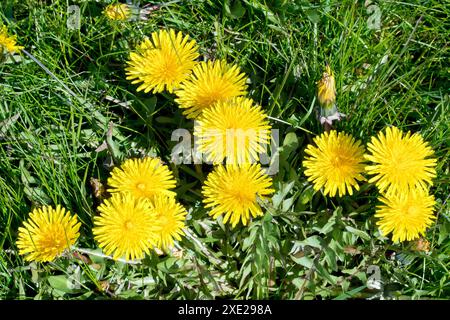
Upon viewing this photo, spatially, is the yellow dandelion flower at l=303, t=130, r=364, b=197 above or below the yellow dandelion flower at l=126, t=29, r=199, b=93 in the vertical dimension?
below

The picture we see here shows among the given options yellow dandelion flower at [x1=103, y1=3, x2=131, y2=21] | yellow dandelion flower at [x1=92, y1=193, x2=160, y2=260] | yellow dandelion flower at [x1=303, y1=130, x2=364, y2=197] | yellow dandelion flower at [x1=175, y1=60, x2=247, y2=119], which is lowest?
yellow dandelion flower at [x1=92, y1=193, x2=160, y2=260]

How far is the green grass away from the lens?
191 centimetres

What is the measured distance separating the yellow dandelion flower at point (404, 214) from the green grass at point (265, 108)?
0.40 ft

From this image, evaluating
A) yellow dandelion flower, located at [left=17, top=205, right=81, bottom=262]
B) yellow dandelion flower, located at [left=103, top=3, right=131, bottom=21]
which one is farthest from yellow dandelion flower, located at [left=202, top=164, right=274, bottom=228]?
yellow dandelion flower, located at [left=103, top=3, right=131, bottom=21]

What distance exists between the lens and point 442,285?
1875 millimetres

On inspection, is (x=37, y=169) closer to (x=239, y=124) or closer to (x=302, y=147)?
(x=239, y=124)

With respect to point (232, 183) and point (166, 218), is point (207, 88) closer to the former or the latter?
point (232, 183)

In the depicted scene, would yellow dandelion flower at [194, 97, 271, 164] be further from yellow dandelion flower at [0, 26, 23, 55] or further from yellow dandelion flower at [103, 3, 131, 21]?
yellow dandelion flower at [0, 26, 23, 55]

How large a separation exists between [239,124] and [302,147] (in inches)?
15.2

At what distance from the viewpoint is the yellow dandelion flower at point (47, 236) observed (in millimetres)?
1795

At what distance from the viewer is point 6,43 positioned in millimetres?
2049

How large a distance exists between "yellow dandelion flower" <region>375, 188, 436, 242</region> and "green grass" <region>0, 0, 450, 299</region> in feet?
0.40

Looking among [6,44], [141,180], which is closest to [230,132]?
[141,180]

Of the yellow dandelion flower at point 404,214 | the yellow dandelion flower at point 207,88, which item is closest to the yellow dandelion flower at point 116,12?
the yellow dandelion flower at point 207,88
